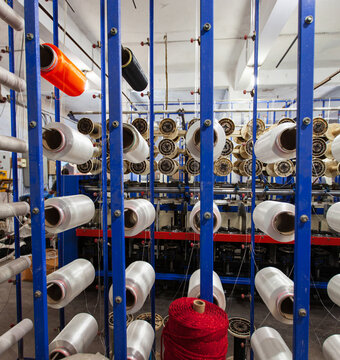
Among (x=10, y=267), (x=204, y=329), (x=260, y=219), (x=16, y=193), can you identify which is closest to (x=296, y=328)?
(x=204, y=329)

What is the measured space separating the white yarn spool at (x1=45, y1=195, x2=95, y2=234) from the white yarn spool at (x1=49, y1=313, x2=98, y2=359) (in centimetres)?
66

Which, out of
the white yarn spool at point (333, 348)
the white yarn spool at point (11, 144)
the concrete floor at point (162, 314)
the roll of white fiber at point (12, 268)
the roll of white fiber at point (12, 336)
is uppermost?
the white yarn spool at point (11, 144)

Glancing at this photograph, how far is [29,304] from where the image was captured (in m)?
3.06

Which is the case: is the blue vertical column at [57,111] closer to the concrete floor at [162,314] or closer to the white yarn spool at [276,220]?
the concrete floor at [162,314]

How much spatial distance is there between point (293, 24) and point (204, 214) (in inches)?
176

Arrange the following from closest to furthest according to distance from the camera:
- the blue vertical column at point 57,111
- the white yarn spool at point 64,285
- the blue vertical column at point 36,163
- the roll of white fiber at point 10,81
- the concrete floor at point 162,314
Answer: the blue vertical column at point 36,163, the roll of white fiber at point 10,81, the white yarn spool at point 64,285, the blue vertical column at point 57,111, the concrete floor at point 162,314

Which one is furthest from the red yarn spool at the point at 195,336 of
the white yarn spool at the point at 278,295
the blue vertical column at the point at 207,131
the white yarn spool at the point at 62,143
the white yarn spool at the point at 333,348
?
the white yarn spool at the point at 62,143

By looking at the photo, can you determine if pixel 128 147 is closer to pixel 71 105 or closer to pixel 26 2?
pixel 26 2

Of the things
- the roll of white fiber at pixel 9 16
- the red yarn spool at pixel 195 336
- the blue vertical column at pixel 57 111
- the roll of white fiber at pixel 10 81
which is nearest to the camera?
the red yarn spool at pixel 195 336

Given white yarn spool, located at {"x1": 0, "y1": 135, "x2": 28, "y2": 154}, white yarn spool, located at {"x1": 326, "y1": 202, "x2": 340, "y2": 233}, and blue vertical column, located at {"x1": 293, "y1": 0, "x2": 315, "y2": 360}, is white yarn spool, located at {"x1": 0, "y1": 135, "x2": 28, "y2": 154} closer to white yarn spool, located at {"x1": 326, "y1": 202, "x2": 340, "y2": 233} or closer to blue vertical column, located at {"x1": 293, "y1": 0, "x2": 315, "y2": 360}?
blue vertical column, located at {"x1": 293, "y1": 0, "x2": 315, "y2": 360}

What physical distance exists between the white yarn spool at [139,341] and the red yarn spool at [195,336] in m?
0.37

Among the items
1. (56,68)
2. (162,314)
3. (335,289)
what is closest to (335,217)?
(335,289)

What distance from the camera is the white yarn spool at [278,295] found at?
4.04 feet

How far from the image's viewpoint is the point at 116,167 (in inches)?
39.2
